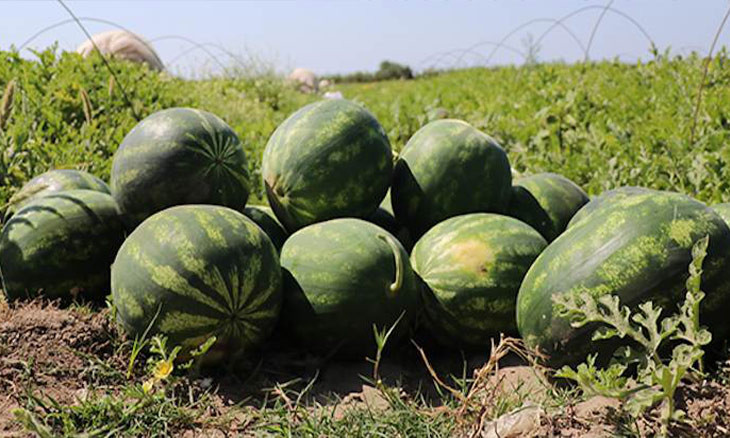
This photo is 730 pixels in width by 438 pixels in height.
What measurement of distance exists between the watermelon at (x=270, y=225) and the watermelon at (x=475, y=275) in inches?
27.1

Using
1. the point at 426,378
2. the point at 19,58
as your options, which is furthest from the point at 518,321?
the point at 19,58

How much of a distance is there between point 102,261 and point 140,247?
2.40 feet

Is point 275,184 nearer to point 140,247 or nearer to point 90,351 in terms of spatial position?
point 140,247

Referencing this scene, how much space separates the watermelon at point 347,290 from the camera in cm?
281

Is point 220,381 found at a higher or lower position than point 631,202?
lower

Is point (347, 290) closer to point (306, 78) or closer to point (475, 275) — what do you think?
point (475, 275)

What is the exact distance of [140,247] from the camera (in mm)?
2723

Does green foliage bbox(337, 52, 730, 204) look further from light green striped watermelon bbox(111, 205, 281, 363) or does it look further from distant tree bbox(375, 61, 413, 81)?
distant tree bbox(375, 61, 413, 81)

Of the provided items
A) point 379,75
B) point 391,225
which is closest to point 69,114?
point 391,225

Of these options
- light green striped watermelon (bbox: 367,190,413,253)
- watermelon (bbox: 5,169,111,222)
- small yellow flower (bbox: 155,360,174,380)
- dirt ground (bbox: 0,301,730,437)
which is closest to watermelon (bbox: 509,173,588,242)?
light green striped watermelon (bbox: 367,190,413,253)

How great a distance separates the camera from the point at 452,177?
3289mm

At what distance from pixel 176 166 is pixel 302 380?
3.51 ft

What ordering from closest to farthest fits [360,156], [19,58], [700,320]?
[700,320] → [360,156] → [19,58]

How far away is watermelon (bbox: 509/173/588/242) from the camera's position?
3449 mm
